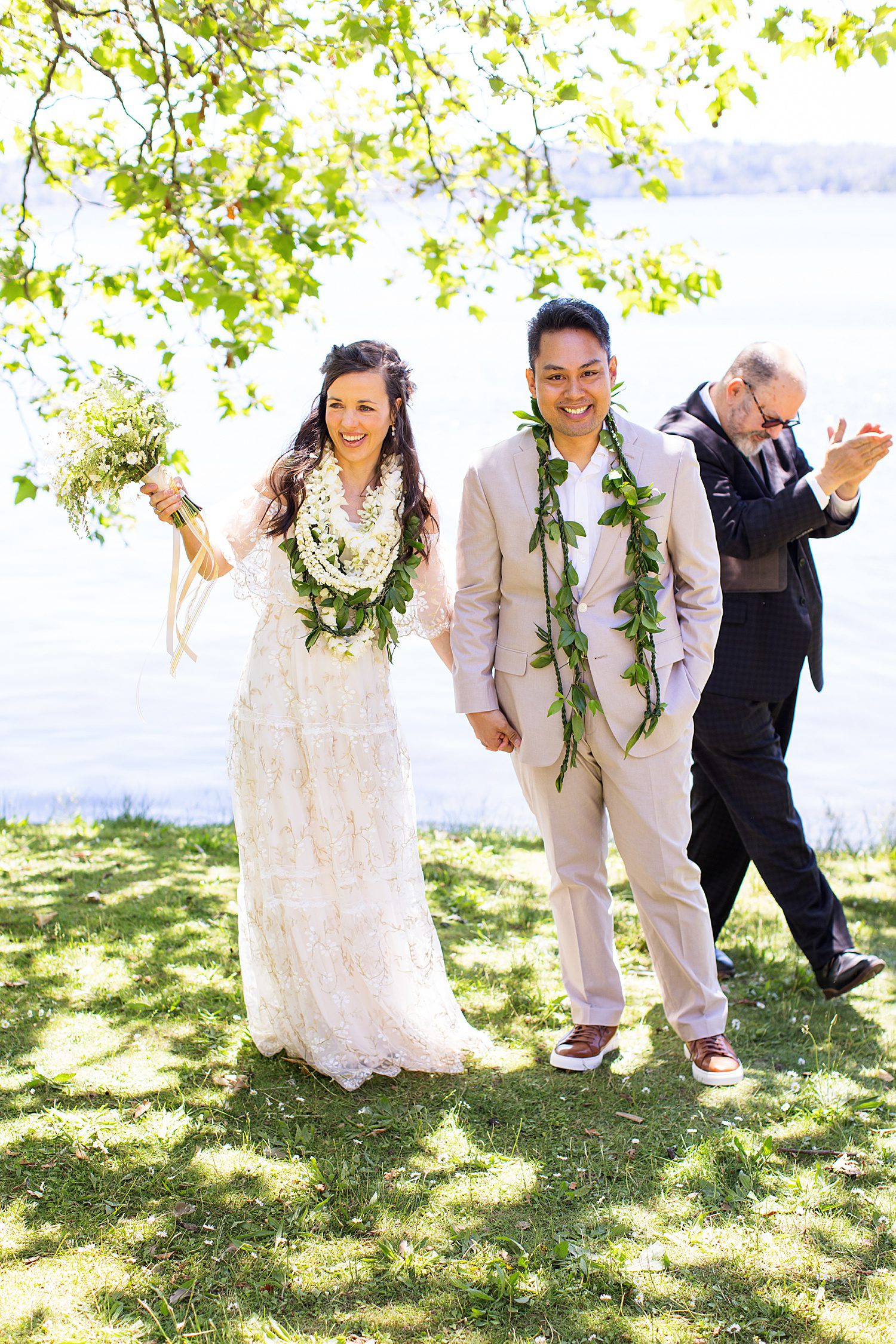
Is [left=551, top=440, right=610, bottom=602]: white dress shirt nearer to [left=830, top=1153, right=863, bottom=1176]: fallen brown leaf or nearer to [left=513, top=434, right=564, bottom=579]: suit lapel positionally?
[left=513, top=434, right=564, bottom=579]: suit lapel

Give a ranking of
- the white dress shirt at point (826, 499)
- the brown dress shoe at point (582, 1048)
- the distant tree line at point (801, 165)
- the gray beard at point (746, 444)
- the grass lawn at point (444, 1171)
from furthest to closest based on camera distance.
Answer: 1. the distant tree line at point (801, 165)
2. the gray beard at point (746, 444)
3. the white dress shirt at point (826, 499)
4. the brown dress shoe at point (582, 1048)
5. the grass lawn at point (444, 1171)

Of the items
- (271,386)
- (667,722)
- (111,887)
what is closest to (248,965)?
(667,722)

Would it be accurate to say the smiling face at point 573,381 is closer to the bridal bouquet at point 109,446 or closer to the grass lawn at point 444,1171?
the bridal bouquet at point 109,446

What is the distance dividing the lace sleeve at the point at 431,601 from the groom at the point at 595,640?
0.15m

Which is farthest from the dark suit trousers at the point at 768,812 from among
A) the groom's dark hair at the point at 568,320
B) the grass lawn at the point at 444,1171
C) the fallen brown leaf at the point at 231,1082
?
the fallen brown leaf at the point at 231,1082

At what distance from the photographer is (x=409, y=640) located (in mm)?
13734

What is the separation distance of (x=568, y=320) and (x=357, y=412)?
0.69 m

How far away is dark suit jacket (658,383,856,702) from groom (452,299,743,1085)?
60cm

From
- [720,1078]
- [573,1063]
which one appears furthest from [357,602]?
[720,1078]

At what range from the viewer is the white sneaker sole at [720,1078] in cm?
386

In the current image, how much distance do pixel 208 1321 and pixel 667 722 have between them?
6.79 ft

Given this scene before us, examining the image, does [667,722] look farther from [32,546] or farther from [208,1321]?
[32,546]

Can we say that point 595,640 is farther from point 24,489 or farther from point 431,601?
point 24,489

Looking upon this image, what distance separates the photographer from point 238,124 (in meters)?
6.03
